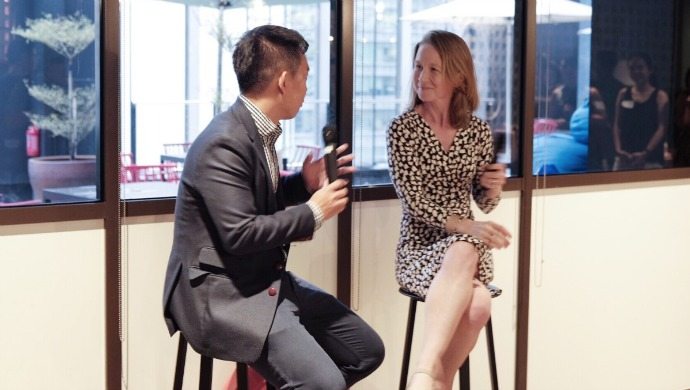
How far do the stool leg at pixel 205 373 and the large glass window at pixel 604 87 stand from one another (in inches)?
74.8

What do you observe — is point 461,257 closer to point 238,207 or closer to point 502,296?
point 238,207

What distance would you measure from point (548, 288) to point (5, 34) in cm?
240

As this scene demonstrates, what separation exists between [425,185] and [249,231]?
2.92 ft

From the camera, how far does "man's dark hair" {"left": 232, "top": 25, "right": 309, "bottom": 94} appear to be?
8.41ft

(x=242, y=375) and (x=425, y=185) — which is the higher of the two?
(x=425, y=185)

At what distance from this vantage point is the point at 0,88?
2771mm

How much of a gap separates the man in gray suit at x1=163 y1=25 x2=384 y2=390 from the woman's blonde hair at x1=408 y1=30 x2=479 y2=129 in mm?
659

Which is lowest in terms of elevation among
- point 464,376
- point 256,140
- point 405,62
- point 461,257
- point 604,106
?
point 464,376

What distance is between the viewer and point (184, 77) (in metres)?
3.15

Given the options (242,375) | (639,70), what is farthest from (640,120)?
(242,375)

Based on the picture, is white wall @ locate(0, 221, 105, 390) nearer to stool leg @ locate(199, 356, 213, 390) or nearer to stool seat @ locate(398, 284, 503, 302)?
stool leg @ locate(199, 356, 213, 390)

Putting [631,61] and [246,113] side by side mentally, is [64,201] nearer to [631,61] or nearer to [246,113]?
[246,113]

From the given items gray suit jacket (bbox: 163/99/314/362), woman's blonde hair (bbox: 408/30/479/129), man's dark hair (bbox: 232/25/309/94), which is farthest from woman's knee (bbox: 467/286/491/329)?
man's dark hair (bbox: 232/25/309/94)

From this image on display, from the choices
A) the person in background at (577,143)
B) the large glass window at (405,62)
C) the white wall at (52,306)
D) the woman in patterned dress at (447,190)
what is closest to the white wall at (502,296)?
the white wall at (52,306)
